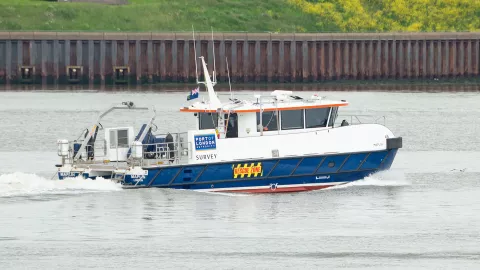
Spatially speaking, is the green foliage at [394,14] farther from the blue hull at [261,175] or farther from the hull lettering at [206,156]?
the hull lettering at [206,156]

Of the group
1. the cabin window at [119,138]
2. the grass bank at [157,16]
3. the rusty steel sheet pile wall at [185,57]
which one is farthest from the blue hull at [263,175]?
the grass bank at [157,16]

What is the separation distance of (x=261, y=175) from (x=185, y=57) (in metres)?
38.9

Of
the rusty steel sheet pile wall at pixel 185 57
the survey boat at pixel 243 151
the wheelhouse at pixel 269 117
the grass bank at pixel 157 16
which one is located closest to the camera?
the survey boat at pixel 243 151

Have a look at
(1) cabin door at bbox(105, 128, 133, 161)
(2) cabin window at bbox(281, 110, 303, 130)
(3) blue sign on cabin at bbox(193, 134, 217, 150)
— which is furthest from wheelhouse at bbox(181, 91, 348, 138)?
(1) cabin door at bbox(105, 128, 133, 161)

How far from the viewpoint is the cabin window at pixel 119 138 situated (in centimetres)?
3158

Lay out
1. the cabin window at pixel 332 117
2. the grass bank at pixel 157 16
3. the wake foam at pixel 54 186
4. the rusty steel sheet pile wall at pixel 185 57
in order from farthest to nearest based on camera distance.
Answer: the grass bank at pixel 157 16 < the rusty steel sheet pile wall at pixel 185 57 < the cabin window at pixel 332 117 < the wake foam at pixel 54 186

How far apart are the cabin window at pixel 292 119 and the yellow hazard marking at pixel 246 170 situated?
132 cm

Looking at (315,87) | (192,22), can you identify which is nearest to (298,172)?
(315,87)

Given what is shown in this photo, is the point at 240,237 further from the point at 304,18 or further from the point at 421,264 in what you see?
the point at 304,18

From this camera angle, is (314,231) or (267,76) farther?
(267,76)

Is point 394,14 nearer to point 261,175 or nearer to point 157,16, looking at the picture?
point 157,16

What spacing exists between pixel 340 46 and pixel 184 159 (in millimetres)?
40756

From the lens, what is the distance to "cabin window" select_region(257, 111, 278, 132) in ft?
103

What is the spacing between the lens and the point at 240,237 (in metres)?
27.0
